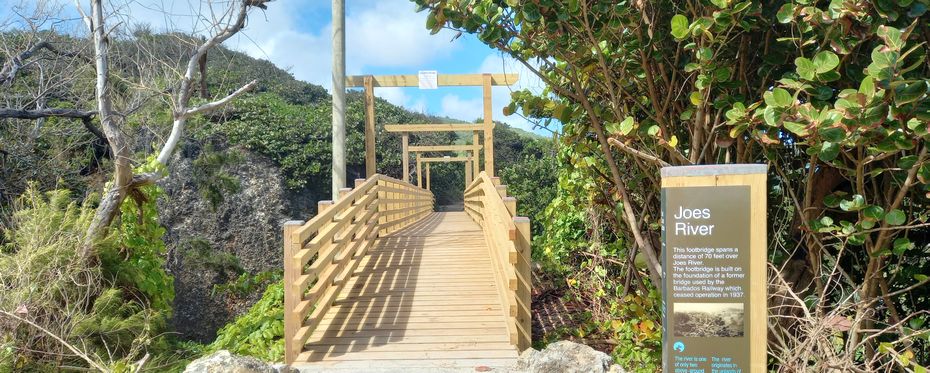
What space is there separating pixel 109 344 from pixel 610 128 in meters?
4.10

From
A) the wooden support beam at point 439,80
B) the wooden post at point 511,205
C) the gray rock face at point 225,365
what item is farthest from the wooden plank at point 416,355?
the wooden support beam at point 439,80

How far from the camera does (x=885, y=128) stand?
97.7 inches

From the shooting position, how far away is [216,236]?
45.6ft

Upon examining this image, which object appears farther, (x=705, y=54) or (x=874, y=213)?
(x=705, y=54)

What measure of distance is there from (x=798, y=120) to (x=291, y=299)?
129 inches

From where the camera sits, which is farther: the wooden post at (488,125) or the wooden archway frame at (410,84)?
the wooden post at (488,125)

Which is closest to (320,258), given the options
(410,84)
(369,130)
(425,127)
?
(369,130)

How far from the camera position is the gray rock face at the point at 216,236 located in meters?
A: 11.1

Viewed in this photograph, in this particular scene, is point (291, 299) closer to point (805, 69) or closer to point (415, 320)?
point (415, 320)

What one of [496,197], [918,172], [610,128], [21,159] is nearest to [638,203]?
[496,197]

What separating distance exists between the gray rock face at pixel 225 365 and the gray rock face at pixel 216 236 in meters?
7.54

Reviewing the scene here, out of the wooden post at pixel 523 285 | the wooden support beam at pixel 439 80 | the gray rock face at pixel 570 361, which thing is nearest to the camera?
the gray rock face at pixel 570 361

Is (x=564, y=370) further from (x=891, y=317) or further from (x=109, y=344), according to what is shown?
(x=109, y=344)

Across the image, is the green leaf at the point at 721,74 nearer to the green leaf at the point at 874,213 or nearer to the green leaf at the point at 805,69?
the green leaf at the point at 805,69
